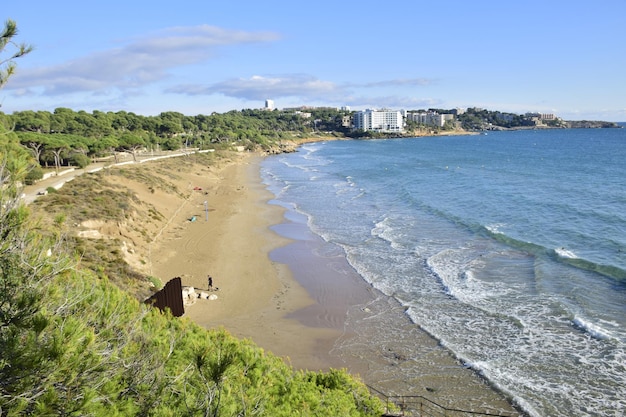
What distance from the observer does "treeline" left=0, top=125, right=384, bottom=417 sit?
16.5ft

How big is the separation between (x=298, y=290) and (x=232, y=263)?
570 cm

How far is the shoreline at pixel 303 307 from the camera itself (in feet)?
49.7

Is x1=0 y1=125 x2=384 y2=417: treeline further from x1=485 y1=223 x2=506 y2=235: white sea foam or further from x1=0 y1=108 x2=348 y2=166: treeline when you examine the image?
x1=485 y1=223 x2=506 y2=235: white sea foam

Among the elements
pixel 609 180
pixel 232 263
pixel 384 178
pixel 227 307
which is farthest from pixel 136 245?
pixel 609 180

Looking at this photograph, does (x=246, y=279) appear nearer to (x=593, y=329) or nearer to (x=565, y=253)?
(x=593, y=329)

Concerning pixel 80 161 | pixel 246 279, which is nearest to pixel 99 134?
pixel 80 161

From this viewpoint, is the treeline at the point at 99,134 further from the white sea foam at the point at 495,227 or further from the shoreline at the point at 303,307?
the white sea foam at the point at 495,227

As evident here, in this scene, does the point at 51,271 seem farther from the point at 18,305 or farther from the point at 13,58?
the point at 13,58

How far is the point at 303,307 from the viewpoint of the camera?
69.7 feet

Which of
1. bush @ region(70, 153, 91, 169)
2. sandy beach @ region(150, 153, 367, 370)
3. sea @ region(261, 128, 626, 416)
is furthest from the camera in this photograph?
bush @ region(70, 153, 91, 169)

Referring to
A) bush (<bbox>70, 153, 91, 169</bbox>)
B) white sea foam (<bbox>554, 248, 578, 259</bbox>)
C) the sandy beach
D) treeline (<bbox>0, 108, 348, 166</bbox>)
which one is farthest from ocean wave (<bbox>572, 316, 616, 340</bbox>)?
bush (<bbox>70, 153, 91, 169</bbox>)

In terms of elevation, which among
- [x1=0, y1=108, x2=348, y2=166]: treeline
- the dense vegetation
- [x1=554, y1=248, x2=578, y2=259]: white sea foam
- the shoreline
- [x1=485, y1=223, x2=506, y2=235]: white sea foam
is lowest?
the shoreline

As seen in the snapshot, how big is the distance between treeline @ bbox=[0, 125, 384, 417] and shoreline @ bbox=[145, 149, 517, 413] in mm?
5665

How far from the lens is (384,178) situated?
66.6 m
